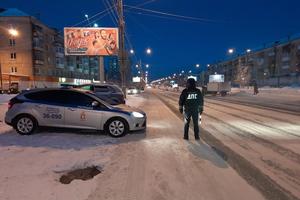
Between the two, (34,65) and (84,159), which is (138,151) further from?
(34,65)

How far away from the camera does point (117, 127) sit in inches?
347

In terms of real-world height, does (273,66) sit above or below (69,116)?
above

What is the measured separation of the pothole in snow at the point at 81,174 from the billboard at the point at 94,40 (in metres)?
24.2

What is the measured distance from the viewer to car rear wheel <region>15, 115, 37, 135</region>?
28.9ft

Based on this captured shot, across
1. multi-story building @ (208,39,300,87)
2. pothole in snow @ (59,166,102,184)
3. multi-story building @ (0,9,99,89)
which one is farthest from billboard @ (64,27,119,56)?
multi-story building @ (208,39,300,87)

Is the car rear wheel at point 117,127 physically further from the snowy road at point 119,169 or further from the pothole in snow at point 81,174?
the pothole in snow at point 81,174

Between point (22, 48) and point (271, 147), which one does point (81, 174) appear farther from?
point (22, 48)

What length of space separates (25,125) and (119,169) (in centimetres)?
472

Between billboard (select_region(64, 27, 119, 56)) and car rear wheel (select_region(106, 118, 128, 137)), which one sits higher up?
billboard (select_region(64, 27, 119, 56))

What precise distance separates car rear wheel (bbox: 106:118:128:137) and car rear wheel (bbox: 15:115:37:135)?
236 cm

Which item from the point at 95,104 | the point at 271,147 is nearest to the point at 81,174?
the point at 95,104

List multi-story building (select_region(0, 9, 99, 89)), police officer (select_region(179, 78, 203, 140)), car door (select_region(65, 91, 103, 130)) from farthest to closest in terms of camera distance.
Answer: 1. multi-story building (select_region(0, 9, 99, 89))
2. car door (select_region(65, 91, 103, 130))
3. police officer (select_region(179, 78, 203, 140))

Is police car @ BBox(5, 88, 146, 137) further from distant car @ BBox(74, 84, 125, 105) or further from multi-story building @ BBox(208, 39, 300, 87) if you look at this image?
multi-story building @ BBox(208, 39, 300, 87)

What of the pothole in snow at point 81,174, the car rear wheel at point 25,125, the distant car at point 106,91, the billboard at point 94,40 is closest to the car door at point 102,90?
the distant car at point 106,91
